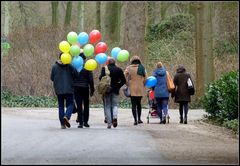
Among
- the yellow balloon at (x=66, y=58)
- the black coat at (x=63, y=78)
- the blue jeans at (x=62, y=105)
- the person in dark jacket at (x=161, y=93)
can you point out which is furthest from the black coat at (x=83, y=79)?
the person in dark jacket at (x=161, y=93)

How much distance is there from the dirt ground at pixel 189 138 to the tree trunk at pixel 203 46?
337cm

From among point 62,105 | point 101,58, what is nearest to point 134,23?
point 101,58

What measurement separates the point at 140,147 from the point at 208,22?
13321 millimetres

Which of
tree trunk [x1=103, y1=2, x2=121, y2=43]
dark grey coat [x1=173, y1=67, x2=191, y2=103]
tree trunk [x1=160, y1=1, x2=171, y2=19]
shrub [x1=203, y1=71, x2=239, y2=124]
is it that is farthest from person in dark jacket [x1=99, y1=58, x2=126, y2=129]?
tree trunk [x1=103, y1=2, x2=121, y2=43]

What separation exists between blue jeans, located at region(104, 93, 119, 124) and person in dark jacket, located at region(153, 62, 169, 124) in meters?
2.20

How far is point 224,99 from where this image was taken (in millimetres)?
17453

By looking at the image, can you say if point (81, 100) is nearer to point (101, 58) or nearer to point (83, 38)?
point (101, 58)

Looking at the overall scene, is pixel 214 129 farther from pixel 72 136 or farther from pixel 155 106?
pixel 72 136

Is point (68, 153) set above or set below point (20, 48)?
below

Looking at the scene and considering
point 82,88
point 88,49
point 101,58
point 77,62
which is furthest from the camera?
point 101,58

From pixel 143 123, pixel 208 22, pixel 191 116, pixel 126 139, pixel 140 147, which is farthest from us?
pixel 208 22

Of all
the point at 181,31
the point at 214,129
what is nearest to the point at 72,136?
the point at 214,129

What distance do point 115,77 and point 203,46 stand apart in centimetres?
931

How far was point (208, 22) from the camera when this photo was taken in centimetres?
2453
